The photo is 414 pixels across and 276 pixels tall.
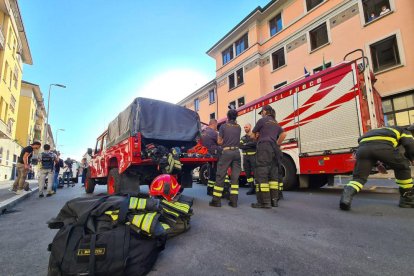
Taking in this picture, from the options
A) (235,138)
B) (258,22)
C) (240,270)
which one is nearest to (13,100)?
(258,22)

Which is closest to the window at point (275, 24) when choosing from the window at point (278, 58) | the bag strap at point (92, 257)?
the window at point (278, 58)

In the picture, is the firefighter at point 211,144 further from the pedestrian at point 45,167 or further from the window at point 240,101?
the window at point 240,101

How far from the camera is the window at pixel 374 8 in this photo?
488 inches

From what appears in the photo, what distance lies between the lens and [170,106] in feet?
19.9

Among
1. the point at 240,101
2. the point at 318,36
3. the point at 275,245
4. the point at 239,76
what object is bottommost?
the point at 275,245

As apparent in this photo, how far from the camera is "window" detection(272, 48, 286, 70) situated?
17.8 metres

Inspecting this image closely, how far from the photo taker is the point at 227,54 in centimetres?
2323

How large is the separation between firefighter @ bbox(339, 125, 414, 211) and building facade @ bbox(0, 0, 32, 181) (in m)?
21.7

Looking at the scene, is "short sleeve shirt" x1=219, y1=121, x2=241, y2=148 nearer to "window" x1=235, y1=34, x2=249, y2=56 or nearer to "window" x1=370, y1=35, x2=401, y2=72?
"window" x1=370, y1=35, x2=401, y2=72

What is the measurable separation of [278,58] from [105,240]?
19032mm

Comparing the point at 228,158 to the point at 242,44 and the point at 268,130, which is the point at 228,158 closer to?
the point at 268,130

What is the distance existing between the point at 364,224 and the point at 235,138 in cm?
258

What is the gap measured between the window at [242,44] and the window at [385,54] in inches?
409

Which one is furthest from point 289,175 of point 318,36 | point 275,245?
point 318,36
